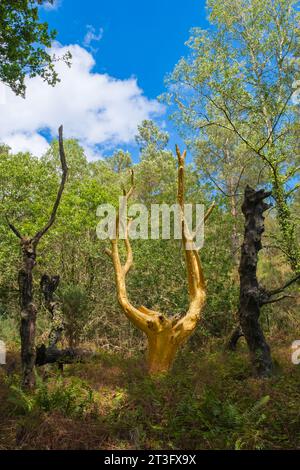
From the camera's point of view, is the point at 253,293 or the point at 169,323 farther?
the point at 169,323

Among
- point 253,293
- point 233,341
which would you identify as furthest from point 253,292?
point 233,341

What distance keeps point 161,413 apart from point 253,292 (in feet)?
10.2

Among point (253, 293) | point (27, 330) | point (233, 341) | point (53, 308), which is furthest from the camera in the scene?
point (233, 341)

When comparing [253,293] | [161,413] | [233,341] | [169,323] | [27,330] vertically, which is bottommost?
[161,413]

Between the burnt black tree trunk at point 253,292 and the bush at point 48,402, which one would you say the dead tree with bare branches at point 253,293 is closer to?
the burnt black tree trunk at point 253,292

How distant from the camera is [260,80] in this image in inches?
560

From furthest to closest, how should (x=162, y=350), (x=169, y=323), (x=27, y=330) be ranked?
(x=169, y=323) < (x=162, y=350) < (x=27, y=330)

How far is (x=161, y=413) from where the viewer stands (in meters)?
5.66

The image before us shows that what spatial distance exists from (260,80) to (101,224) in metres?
8.47

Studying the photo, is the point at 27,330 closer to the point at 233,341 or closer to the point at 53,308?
the point at 53,308

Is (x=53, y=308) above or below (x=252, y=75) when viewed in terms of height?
below

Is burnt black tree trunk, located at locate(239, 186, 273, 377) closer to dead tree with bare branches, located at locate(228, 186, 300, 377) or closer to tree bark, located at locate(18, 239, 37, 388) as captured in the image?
dead tree with bare branches, located at locate(228, 186, 300, 377)

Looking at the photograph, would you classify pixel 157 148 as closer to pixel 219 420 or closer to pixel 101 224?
pixel 101 224

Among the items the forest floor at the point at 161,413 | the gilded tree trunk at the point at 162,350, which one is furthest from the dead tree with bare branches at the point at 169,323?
the forest floor at the point at 161,413
